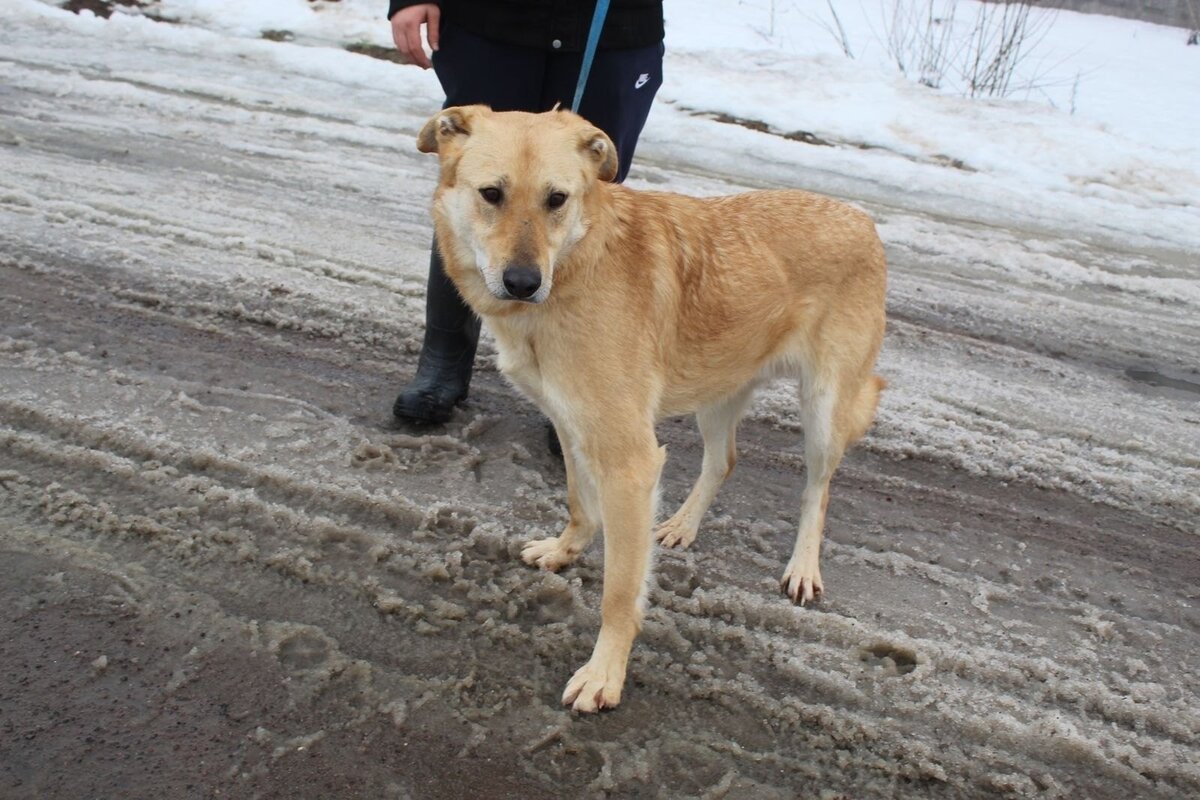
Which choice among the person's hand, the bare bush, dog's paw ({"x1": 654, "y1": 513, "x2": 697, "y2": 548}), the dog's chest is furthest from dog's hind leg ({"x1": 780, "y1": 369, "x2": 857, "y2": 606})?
the bare bush

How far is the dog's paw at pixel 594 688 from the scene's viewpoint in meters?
2.59

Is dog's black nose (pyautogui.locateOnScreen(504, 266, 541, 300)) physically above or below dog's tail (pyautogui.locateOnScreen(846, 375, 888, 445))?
above

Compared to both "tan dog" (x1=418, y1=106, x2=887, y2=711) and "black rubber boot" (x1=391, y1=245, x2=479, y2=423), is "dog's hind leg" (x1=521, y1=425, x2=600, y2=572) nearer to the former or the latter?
"tan dog" (x1=418, y1=106, x2=887, y2=711)

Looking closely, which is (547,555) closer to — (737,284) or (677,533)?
(677,533)

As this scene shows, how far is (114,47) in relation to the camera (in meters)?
9.33

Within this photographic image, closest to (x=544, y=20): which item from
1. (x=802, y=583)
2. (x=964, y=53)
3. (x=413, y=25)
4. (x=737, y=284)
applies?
(x=413, y=25)

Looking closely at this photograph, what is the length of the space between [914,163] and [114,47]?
764cm

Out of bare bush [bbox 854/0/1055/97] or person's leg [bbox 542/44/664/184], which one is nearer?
person's leg [bbox 542/44/664/184]

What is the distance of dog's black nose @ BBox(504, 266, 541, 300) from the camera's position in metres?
2.58

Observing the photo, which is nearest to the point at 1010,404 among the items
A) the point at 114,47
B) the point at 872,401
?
the point at 872,401

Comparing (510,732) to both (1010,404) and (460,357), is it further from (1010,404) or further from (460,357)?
(1010,404)

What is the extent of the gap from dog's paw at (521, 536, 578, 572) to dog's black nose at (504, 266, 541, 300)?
96cm

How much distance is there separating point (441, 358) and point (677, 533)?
1.25 m

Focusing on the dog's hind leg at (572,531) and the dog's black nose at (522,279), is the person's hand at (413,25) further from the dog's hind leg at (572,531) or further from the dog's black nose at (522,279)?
the dog's hind leg at (572,531)
